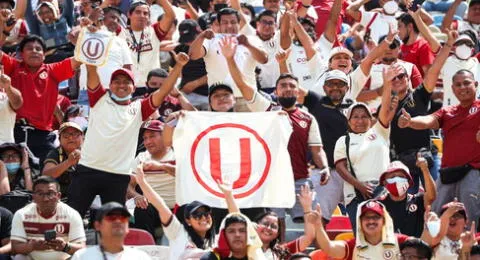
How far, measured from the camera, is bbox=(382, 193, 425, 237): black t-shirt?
1622 cm

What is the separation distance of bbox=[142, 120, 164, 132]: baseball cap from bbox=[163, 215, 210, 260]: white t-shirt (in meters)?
2.20

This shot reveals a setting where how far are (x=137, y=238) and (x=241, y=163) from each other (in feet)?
4.44

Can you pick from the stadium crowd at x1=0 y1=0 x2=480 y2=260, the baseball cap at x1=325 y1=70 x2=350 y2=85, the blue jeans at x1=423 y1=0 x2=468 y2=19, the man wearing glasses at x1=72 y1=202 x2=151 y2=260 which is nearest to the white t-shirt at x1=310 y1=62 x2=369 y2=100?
the stadium crowd at x1=0 y1=0 x2=480 y2=260

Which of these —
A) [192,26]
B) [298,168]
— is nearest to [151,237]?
[298,168]

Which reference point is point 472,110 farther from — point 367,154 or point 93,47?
point 93,47

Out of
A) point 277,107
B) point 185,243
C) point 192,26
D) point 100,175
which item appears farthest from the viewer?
point 192,26

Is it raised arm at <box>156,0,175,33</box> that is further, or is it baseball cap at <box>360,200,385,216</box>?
raised arm at <box>156,0,175,33</box>

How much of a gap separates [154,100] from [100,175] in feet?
2.90

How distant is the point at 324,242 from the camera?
49.1ft

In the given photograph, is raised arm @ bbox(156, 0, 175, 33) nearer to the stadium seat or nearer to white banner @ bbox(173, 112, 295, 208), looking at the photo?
white banner @ bbox(173, 112, 295, 208)

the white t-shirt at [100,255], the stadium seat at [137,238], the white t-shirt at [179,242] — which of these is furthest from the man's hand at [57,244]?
the white t-shirt at [100,255]

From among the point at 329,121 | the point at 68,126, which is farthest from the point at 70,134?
the point at 329,121

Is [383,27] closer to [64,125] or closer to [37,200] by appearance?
[64,125]

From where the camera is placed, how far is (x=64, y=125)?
1714 cm
